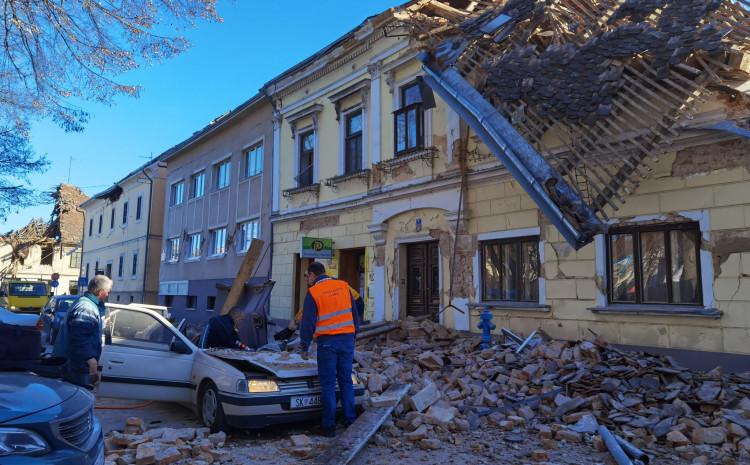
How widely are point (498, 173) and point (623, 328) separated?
3.59 m

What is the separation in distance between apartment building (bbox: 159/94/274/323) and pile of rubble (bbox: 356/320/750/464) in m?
8.62

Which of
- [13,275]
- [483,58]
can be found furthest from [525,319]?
[13,275]

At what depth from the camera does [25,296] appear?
2822cm

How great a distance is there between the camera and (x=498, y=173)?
1000cm

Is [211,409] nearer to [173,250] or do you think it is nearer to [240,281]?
[240,281]

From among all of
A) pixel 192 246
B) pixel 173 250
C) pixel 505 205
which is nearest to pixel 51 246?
pixel 173 250

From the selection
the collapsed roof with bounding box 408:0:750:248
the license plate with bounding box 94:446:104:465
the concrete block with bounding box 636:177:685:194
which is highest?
the collapsed roof with bounding box 408:0:750:248

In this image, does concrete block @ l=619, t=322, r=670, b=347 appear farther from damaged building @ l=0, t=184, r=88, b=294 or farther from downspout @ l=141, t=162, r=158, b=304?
damaged building @ l=0, t=184, r=88, b=294

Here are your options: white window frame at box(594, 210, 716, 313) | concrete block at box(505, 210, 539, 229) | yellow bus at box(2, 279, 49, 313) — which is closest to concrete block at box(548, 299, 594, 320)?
white window frame at box(594, 210, 716, 313)

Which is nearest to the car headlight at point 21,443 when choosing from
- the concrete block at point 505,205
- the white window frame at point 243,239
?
the concrete block at point 505,205

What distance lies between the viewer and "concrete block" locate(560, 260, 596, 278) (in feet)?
28.0

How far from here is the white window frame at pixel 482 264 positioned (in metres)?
9.23

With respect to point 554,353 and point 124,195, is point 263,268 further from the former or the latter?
point 124,195

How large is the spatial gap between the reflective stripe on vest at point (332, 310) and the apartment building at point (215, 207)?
9.18 meters
